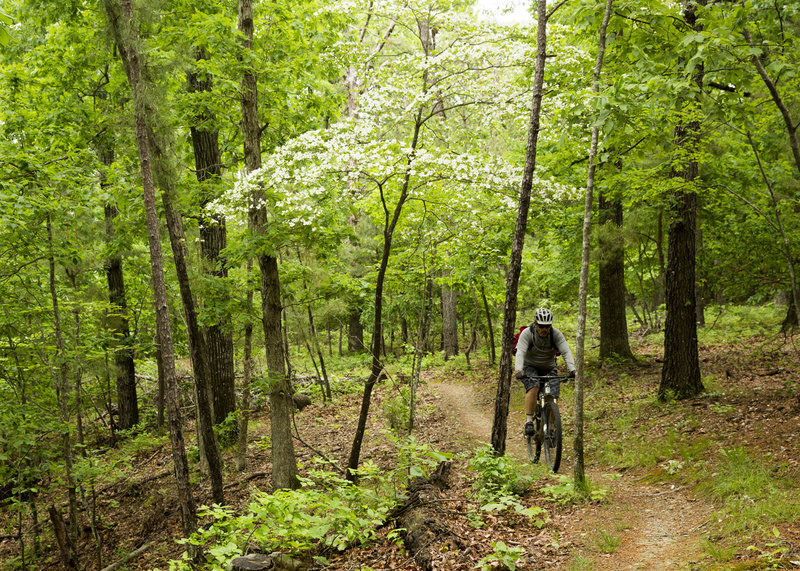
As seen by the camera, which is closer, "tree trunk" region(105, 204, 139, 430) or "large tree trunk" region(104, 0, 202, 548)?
"large tree trunk" region(104, 0, 202, 548)

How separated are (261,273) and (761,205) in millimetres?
10208

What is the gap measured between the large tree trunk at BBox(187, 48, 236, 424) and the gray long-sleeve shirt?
567 cm

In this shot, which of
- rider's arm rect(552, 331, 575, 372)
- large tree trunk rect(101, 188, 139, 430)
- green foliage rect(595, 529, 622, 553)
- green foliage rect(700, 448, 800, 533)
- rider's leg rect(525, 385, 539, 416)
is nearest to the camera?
green foliage rect(700, 448, 800, 533)

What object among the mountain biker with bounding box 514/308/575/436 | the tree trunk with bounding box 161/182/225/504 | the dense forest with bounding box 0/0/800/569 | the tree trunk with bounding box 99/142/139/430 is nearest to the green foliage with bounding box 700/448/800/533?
the dense forest with bounding box 0/0/800/569

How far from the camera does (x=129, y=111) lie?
8.62m

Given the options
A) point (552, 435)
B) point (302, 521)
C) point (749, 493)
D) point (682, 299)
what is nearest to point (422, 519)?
point (302, 521)

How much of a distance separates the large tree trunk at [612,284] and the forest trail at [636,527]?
670 cm

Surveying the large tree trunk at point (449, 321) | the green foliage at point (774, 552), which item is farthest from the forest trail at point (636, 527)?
the large tree trunk at point (449, 321)

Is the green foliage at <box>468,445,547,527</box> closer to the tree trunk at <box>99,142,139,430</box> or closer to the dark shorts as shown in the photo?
the dark shorts

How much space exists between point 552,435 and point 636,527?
2.13 m

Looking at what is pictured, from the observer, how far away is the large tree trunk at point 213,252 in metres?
10.8

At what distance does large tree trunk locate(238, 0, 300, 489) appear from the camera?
9500 mm

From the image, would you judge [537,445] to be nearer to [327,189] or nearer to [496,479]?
[496,479]

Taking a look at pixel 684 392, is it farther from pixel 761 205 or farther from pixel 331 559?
pixel 331 559
